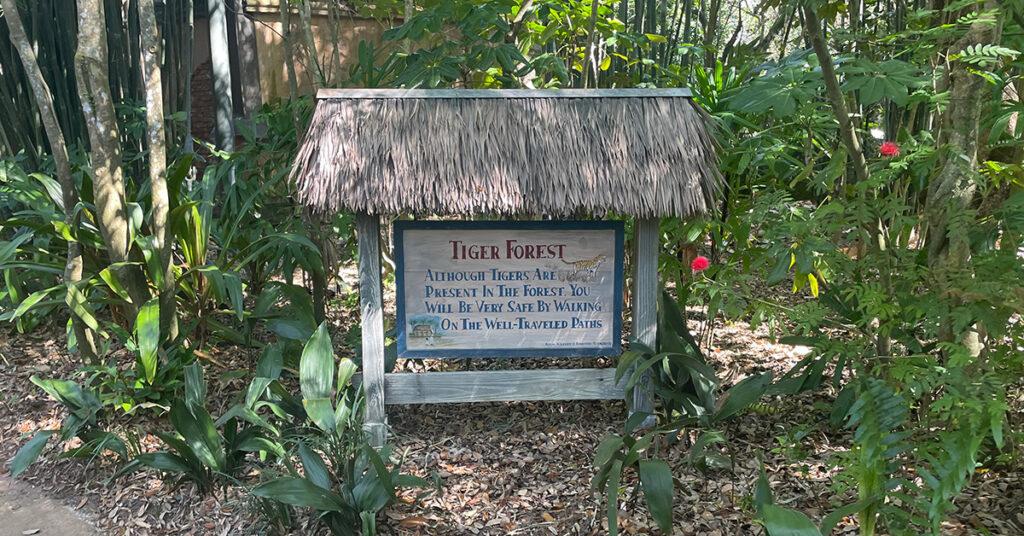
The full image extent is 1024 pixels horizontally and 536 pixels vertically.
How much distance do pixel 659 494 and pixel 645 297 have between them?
94cm

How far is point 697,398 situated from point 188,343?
2566 millimetres

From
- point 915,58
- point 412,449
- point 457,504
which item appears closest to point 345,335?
point 412,449

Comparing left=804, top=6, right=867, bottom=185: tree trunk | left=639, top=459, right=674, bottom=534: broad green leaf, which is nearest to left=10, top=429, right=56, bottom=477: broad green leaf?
left=639, top=459, right=674, bottom=534: broad green leaf

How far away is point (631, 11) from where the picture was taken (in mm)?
8289

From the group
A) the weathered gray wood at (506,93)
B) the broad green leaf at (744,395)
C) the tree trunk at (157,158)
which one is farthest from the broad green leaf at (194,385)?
the broad green leaf at (744,395)

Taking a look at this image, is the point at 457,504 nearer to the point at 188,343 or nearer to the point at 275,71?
the point at 188,343

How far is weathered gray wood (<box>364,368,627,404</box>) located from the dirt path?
1330mm

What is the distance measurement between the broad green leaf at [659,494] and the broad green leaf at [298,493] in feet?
3.56

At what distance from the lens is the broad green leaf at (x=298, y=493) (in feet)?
9.14

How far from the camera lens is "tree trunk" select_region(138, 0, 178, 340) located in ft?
12.4

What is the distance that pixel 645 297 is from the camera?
3.51 metres

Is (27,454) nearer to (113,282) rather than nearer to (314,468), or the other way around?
(113,282)

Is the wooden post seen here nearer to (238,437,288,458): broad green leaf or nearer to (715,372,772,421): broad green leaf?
(715,372,772,421): broad green leaf

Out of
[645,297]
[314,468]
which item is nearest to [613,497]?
[645,297]
